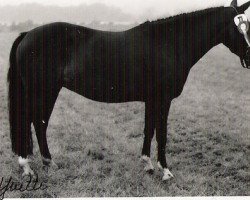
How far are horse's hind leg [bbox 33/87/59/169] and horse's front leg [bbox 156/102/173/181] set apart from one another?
1537 millimetres

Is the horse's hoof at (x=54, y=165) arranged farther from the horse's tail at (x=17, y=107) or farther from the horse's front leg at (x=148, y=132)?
the horse's front leg at (x=148, y=132)

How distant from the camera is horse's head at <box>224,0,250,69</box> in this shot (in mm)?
4855

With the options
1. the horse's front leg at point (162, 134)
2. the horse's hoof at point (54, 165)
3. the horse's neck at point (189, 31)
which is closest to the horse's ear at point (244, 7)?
the horse's neck at point (189, 31)

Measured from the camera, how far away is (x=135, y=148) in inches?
231

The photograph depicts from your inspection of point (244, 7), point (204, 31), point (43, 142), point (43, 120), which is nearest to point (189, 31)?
point (204, 31)

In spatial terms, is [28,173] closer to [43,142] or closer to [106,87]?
[43,142]

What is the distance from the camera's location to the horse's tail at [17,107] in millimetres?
5125

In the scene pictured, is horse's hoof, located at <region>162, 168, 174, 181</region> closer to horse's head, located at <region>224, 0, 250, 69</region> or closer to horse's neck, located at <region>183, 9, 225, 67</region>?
horse's neck, located at <region>183, 9, 225, 67</region>

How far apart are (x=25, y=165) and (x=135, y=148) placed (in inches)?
70.5

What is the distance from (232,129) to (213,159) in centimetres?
142

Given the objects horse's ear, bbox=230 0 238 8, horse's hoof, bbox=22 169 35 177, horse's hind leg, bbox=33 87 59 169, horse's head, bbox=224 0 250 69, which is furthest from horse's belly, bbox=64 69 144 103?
horse's ear, bbox=230 0 238 8

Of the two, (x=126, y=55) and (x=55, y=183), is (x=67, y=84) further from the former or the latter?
(x=55, y=183)

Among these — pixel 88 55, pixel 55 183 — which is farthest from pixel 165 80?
pixel 55 183

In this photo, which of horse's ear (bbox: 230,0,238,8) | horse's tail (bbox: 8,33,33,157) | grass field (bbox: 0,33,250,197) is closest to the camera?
grass field (bbox: 0,33,250,197)
